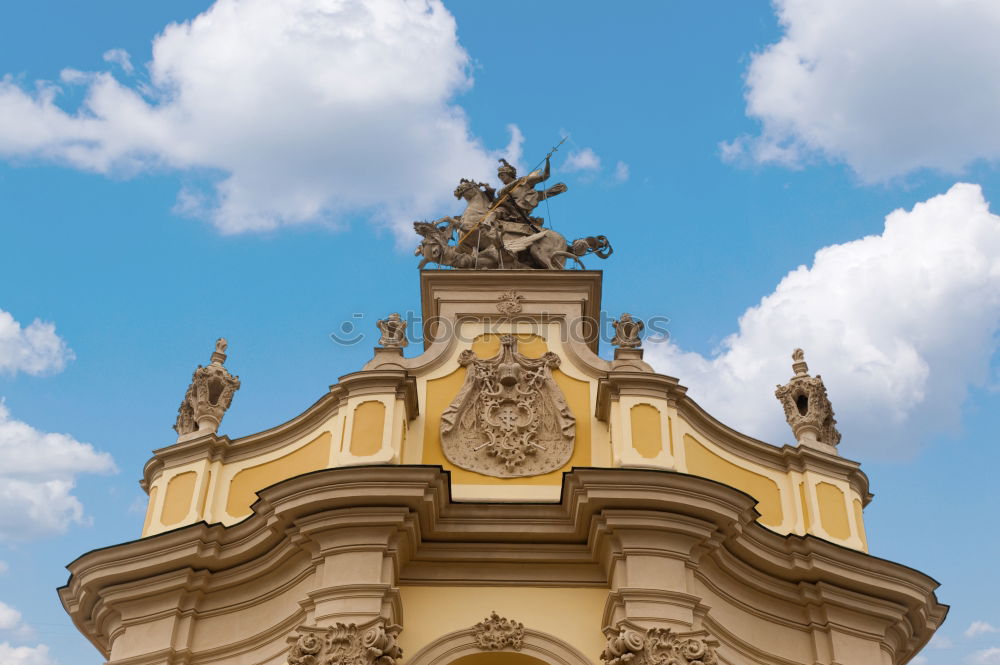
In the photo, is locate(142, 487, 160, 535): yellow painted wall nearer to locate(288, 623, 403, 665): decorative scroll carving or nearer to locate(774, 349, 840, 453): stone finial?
locate(288, 623, 403, 665): decorative scroll carving

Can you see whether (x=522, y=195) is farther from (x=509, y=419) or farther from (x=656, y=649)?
(x=656, y=649)

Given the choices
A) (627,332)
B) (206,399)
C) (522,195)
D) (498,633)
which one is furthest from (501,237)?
(498,633)

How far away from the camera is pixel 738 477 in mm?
16859

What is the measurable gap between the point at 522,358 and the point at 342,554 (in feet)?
13.8

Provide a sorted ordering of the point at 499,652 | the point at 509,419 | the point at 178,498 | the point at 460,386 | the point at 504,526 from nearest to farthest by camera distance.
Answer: the point at 499,652 < the point at 504,526 < the point at 509,419 < the point at 178,498 < the point at 460,386

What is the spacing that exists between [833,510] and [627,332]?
3888mm

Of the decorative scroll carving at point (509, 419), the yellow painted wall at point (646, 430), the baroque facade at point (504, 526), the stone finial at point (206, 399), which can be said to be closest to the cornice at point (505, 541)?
the baroque facade at point (504, 526)

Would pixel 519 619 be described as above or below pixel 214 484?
below

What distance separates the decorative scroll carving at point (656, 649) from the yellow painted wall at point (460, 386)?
9.60ft

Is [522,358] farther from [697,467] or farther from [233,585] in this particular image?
[233,585]

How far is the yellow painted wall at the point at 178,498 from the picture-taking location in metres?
16.5

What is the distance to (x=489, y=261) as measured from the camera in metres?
19.2

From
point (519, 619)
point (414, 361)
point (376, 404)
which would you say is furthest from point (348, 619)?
point (414, 361)

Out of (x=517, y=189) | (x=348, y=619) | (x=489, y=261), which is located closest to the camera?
(x=348, y=619)
